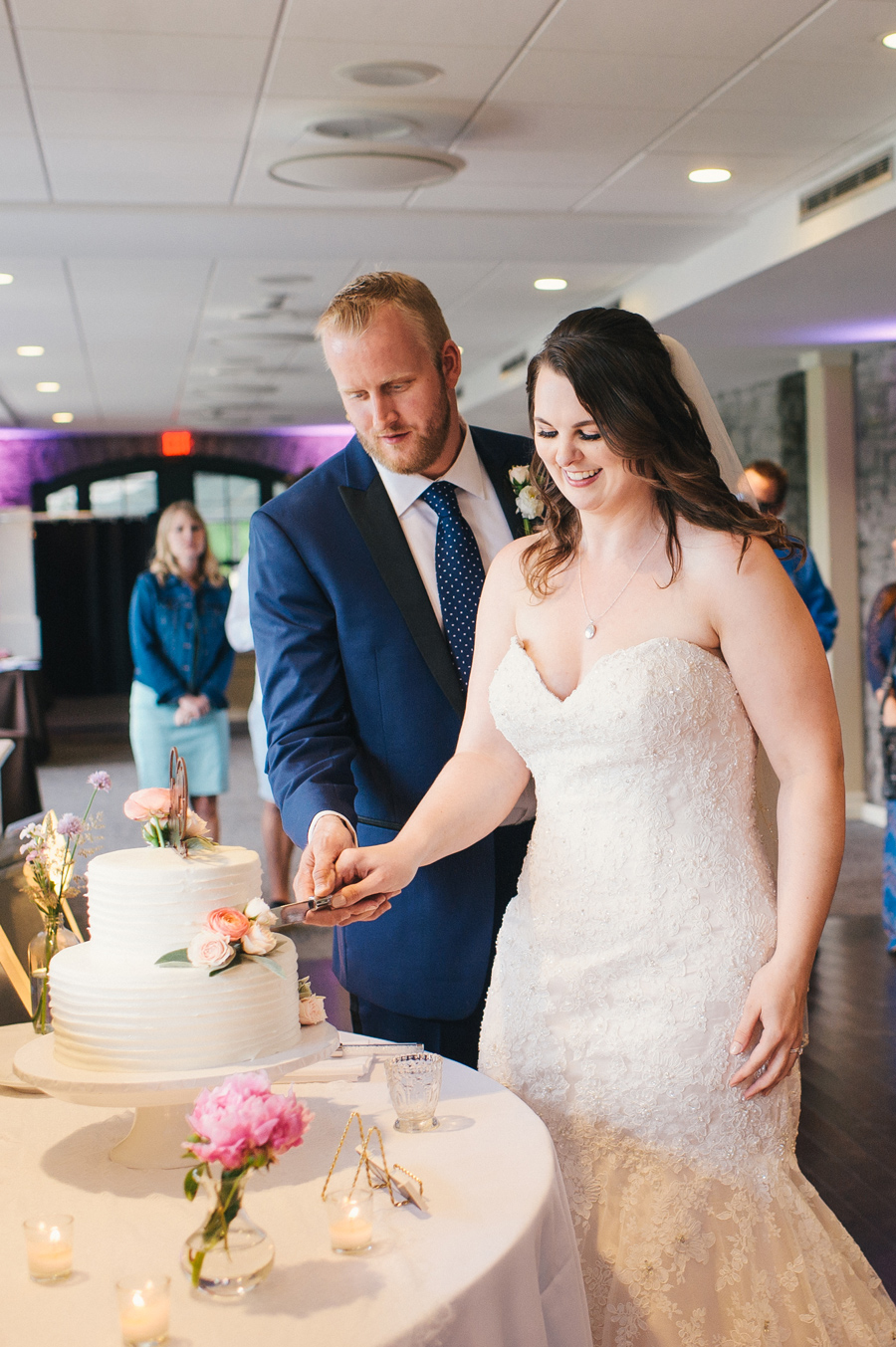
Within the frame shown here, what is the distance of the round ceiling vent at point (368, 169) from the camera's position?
16.8 ft

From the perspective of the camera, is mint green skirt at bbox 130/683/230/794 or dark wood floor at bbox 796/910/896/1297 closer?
dark wood floor at bbox 796/910/896/1297

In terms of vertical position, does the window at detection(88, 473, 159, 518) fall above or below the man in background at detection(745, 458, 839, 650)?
above

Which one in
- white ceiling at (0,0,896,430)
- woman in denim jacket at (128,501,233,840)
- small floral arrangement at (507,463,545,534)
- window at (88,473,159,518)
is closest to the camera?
small floral arrangement at (507,463,545,534)

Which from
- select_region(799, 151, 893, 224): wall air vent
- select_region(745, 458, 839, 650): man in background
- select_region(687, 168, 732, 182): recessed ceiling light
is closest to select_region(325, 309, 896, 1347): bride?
select_region(799, 151, 893, 224): wall air vent

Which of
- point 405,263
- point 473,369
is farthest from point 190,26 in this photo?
point 473,369

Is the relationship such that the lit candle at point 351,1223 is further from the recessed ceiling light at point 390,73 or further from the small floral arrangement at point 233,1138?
the recessed ceiling light at point 390,73

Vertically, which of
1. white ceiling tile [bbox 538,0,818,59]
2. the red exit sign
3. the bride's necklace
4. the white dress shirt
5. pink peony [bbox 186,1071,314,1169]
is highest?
the red exit sign

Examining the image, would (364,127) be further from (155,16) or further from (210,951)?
(210,951)

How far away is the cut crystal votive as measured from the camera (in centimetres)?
160

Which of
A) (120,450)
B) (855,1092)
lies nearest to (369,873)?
(855,1092)

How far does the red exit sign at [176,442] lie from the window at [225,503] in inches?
17.0

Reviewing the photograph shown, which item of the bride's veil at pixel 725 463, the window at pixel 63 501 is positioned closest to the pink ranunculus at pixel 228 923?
the bride's veil at pixel 725 463

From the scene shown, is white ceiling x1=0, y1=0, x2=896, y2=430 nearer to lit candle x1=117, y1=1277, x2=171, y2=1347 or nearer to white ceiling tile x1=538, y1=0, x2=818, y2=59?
white ceiling tile x1=538, y1=0, x2=818, y2=59

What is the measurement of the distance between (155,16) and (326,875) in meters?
3.19
